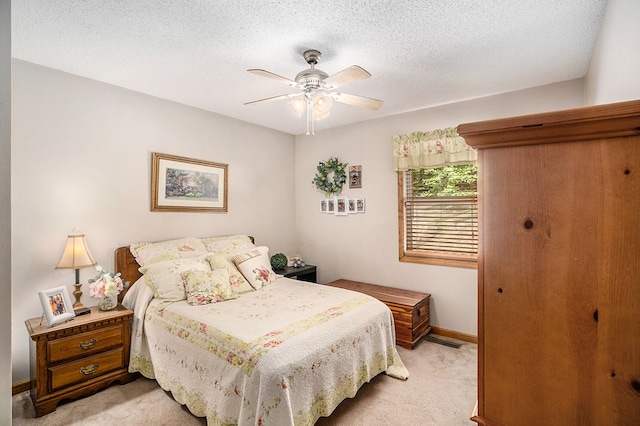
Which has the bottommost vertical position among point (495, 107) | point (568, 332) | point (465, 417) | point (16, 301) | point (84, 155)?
point (465, 417)

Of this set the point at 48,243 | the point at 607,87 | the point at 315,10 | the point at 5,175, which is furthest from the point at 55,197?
the point at 607,87

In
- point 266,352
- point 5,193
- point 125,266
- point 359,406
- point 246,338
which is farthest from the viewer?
point 125,266

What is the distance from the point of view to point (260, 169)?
14.0ft

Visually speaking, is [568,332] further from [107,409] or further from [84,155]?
[84,155]

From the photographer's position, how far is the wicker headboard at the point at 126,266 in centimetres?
289

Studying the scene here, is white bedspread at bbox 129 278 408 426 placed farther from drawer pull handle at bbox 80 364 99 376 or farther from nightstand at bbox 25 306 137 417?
drawer pull handle at bbox 80 364 99 376

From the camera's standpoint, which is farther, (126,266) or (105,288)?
(126,266)

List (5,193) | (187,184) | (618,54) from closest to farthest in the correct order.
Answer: (5,193) → (618,54) → (187,184)

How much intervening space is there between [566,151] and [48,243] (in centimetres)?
332

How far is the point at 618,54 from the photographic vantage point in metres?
1.58

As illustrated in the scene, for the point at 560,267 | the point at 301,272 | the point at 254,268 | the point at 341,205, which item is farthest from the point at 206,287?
the point at 560,267

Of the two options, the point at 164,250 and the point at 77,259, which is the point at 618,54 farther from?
the point at 77,259

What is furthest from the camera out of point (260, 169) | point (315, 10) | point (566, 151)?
point (260, 169)

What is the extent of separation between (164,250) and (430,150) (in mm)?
2962
